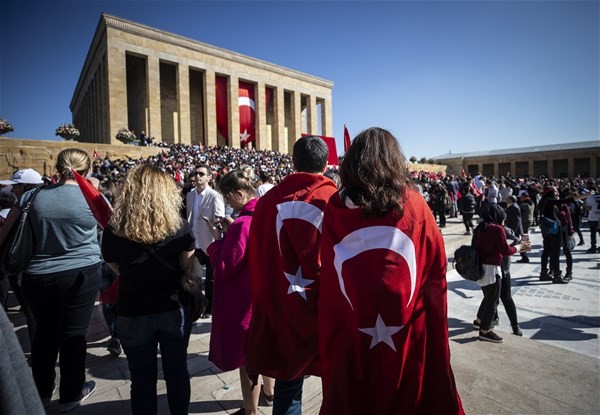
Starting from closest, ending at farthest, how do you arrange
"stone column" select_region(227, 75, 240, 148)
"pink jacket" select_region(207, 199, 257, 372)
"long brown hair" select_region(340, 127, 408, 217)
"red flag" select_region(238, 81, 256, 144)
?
1. "long brown hair" select_region(340, 127, 408, 217)
2. "pink jacket" select_region(207, 199, 257, 372)
3. "stone column" select_region(227, 75, 240, 148)
4. "red flag" select_region(238, 81, 256, 144)

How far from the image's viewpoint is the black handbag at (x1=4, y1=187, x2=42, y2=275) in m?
2.35

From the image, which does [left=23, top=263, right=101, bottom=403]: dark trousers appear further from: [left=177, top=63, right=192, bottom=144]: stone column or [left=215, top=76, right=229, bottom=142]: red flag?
[left=215, top=76, right=229, bottom=142]: red flag

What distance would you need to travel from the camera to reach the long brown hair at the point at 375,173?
1.40m

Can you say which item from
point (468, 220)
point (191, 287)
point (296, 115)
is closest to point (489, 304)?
point (191, 287)

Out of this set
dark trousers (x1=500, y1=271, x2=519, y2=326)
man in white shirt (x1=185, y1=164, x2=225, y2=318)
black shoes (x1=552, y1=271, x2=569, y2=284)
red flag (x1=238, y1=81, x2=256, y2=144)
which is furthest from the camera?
red flag (x1=238, y1=81, x2=256, y2=144)

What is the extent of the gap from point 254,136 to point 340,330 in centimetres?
3515

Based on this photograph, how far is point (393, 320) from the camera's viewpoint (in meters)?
1.42

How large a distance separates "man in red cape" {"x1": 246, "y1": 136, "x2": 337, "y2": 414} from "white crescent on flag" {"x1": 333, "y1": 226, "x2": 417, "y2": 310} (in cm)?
33

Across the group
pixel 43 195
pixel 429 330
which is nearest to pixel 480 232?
pixel 429 330

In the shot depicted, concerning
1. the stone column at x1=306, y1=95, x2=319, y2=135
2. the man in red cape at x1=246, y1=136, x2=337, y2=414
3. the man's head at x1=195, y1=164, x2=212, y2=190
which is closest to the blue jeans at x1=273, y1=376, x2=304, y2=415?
the man in red cape at x1=246, y1=136, x2=337, y2=414

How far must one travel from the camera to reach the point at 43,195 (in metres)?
2.46

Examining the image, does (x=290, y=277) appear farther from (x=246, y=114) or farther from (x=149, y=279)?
(x=246, y=114)

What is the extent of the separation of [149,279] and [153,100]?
97.4 feet

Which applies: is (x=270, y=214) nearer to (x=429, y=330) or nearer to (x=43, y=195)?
(x=429, y=330)
